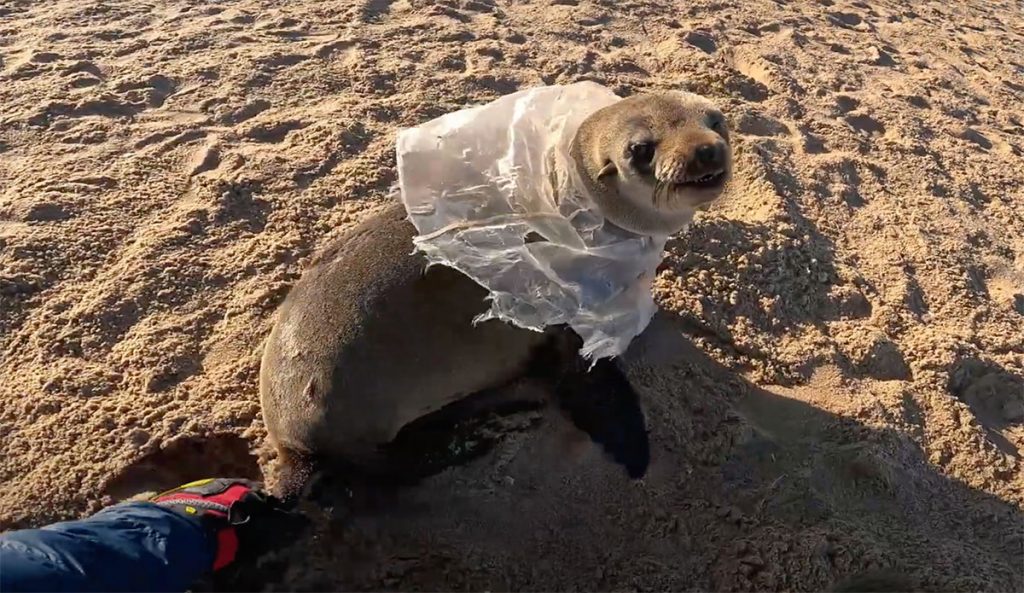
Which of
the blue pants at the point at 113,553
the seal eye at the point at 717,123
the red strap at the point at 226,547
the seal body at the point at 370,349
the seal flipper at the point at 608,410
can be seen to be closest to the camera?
the blue pants at the point at 113,553

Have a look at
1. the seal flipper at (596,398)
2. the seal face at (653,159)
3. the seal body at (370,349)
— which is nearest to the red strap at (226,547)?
the seal body at (370,349)

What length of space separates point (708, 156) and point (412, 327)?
1.31 meters

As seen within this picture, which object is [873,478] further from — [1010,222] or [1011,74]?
[1011,74]

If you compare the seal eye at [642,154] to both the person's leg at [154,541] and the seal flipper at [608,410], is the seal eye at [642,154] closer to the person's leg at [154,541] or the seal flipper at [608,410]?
the seal flipper at [608,410]

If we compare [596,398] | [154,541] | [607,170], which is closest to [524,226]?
[607,170]

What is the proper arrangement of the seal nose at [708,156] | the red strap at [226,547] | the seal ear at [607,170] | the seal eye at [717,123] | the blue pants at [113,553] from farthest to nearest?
1. the seal eye at [717,123]
2. the seal ear at [607,170]
3. the seal nose at [708,156]
4. the red strap at [226,547]
5. the blue pants at [113,553]

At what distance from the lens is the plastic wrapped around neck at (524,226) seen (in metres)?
2.88

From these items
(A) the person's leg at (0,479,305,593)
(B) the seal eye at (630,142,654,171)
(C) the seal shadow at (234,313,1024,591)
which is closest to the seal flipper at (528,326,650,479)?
(C) the seal shadow at (234,313,1024,591)

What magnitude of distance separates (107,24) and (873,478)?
244 inches

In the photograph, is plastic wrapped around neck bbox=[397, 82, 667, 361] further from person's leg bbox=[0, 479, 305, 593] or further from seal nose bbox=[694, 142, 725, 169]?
person's leg bbox=[0, 479, 305, 593]

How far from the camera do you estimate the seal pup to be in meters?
2.86

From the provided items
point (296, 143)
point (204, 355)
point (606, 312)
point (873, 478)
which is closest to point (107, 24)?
point (296, 143)

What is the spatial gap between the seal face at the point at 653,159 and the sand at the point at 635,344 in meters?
0.92

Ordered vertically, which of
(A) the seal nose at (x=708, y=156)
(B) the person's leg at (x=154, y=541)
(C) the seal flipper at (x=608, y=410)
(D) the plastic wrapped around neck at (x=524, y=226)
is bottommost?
(C) the seal flipper at (x=608, y=410)
